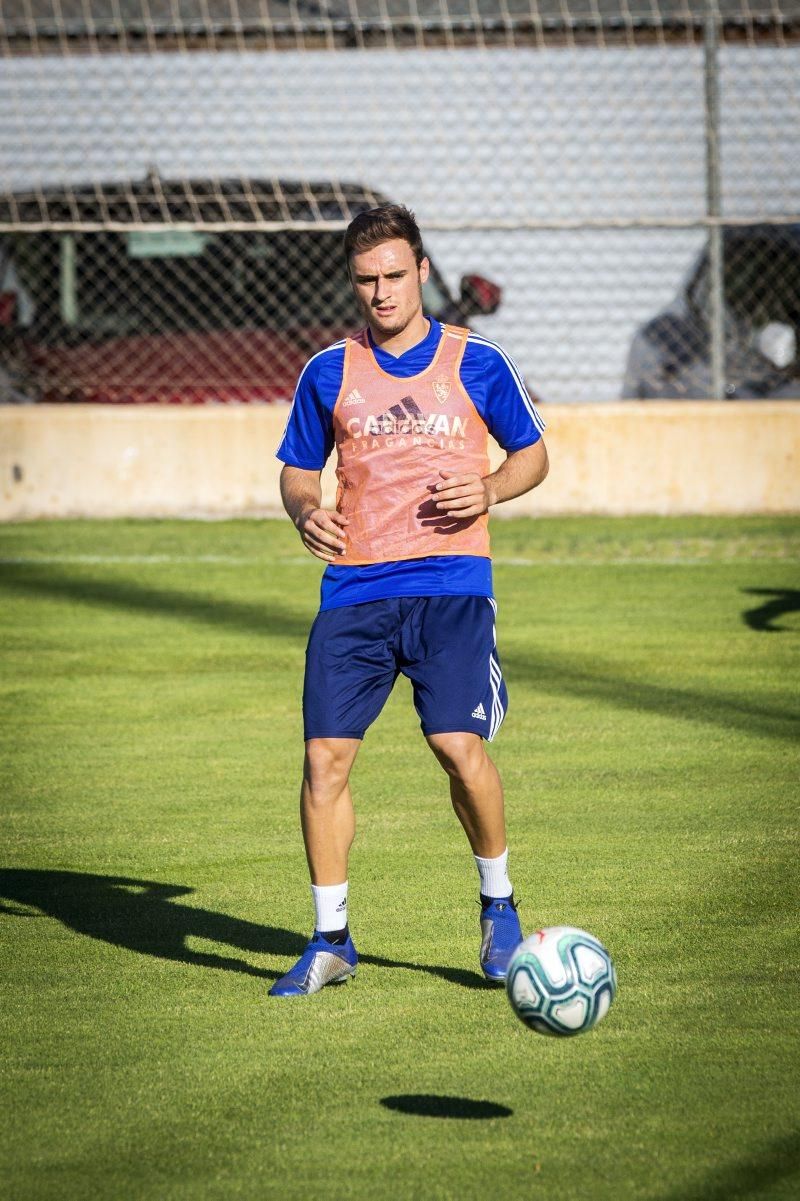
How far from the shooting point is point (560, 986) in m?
3.96

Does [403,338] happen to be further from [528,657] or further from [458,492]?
[528,657]

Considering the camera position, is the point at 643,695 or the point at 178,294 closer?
the point at 643,695

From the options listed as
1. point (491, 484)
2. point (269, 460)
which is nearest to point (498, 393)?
point (491, 484)

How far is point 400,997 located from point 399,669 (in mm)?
837

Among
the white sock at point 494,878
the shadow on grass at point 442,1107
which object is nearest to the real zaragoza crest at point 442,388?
the white sock at point 494,878

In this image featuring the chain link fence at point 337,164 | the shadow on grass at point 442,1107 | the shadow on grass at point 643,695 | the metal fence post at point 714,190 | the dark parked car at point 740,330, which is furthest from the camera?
the dark parked car at point 740,330

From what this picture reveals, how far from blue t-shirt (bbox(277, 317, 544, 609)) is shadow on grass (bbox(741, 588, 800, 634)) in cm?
486

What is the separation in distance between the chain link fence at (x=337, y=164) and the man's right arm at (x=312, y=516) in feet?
25.9

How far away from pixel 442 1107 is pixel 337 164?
10.5m

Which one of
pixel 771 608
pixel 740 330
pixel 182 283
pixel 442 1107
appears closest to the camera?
pixel 442 1107

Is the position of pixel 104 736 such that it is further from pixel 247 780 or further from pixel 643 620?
pixel 643 620

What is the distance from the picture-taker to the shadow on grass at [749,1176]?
134 inches

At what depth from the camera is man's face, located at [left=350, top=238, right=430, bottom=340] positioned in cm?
474

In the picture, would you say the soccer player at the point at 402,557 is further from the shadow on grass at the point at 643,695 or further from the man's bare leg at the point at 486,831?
the shadow on grass at the point at 643,695
